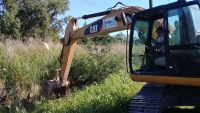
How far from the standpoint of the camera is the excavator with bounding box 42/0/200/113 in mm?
3861

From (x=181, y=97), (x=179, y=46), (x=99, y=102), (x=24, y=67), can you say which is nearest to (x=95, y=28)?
(x=99, y=102)

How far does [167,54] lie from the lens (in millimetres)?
4055

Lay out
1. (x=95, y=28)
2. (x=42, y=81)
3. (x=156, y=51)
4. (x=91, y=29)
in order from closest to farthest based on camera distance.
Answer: (x=156, y=51)
(x=95, y=28)
(x=91, y=29)
(x=42, y=81)

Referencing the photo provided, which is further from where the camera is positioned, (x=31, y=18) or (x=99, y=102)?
(x=31, y=18)

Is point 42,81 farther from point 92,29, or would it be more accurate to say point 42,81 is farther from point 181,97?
point 181,97

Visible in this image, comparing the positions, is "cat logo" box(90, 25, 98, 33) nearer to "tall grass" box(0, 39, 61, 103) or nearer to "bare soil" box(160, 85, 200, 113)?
"bare soil" box(160, 85, 200, 113)

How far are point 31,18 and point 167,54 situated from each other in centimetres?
1995

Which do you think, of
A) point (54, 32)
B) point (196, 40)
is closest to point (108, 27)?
point (196, 40)

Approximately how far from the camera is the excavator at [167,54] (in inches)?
152

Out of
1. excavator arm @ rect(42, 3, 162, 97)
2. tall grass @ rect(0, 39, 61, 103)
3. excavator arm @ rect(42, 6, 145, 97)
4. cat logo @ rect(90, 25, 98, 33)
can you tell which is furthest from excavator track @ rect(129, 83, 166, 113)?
tall grass @ rect(0, 39, 61, 103)

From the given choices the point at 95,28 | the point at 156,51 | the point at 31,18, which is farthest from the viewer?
the point at 31,18

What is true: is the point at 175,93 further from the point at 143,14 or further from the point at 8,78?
the point at 8,78

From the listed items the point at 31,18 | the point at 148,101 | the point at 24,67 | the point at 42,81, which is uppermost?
the point at 31,18

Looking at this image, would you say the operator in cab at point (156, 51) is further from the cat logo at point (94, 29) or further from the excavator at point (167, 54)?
the cat logo at point (94, 29)
